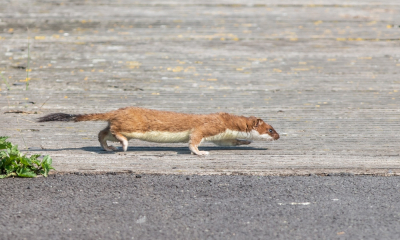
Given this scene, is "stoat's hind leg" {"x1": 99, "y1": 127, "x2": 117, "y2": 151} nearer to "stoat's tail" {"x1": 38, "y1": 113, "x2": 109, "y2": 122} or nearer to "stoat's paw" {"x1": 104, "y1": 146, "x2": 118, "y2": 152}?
"stoat's paw" {"x1": 104, "y1": 146, "x2": 118, "y2": 152}

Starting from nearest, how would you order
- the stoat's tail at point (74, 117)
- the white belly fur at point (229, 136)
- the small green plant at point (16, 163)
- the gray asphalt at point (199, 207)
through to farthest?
1. the gray asphalt at point (199, 207)
2. the small green plant at point (16, 163)
3. the stoat's tail at point (74, 117)
4. the white belly fur at point (229, 136)

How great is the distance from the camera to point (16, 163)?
15.1 ft

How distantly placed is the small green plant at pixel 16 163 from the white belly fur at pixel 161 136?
119cm

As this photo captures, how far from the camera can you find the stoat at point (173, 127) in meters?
5.58

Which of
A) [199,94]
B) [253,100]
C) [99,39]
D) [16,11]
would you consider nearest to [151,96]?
[199,94]

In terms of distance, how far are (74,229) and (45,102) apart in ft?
13.5

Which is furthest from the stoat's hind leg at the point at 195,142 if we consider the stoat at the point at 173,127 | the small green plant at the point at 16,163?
the small green plant at the point at 16,163

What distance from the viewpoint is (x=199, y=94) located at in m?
7.79

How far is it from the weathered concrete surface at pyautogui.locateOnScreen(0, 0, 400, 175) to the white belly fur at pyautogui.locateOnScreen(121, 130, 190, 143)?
136mm

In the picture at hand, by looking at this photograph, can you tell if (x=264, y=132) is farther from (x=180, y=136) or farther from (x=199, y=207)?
(x=199, y=207)

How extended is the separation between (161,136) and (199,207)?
6.08ft

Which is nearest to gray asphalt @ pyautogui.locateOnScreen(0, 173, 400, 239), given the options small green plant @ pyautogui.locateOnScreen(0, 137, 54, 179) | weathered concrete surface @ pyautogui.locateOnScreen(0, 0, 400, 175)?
small green plant @ pyautogui.locateOnScreen(0, 137, 54, 179)

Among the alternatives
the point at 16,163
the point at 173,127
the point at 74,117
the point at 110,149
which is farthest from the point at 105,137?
the point at 16,163

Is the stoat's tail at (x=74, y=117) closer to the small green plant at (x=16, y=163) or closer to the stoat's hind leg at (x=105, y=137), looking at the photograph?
the stoat's hind leg at (x=105, y=137)
